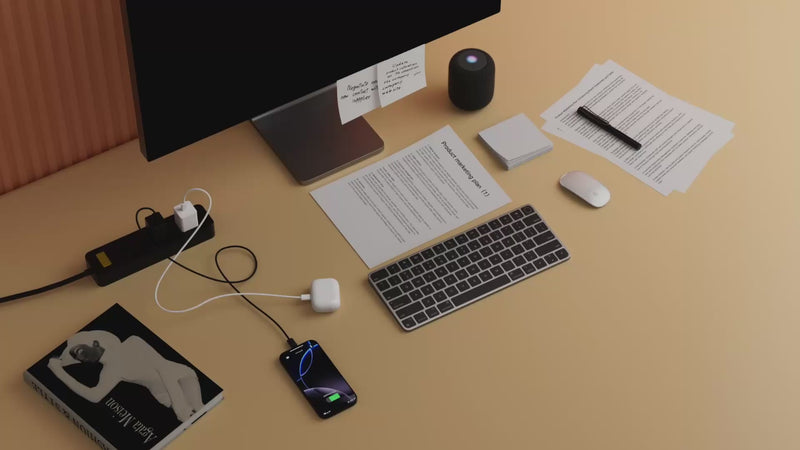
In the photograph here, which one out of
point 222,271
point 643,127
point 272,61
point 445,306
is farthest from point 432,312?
point 643,127

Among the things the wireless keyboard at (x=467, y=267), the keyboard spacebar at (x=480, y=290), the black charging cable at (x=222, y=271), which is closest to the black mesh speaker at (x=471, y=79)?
the wireless keyboard at (x=467, y=267)

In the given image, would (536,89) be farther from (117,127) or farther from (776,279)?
(117,127)

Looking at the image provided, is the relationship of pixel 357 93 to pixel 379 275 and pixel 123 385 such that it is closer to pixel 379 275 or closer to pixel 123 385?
pixel 379 275

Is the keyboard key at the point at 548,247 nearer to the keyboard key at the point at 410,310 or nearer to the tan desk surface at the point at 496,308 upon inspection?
the tan desk surface at the point at 496,308

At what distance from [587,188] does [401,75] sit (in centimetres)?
35

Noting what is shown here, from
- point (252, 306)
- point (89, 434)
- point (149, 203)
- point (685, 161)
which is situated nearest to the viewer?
point (89, 434)

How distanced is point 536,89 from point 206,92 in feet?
2.09

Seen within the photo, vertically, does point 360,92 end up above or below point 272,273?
above

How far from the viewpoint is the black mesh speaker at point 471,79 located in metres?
1.71

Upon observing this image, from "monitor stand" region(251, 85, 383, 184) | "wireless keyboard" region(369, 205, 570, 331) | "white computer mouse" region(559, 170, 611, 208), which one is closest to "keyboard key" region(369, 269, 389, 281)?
"wireless keyboard" region(369, 205, 570, 331)

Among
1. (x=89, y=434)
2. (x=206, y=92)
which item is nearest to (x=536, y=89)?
(x=206, y=92)

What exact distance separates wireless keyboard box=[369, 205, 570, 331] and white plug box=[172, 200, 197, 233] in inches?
11.1

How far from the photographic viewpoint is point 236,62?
1.44 meters

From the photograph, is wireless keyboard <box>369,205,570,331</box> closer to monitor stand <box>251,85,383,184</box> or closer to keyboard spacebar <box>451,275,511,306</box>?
keyboard spacebar <box>451,275,511,306</box>
